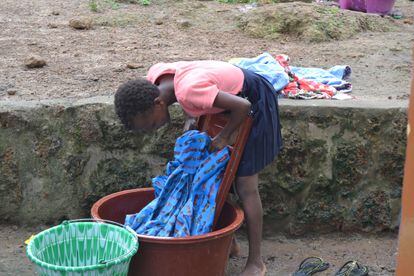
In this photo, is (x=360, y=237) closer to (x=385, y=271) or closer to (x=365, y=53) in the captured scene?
(x=385, y=271)

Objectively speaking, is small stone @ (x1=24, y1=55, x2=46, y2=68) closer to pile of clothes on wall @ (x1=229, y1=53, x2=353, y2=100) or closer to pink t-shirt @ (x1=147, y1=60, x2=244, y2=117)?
pile of clothes on wall @ (x1=229, y1=53, x2=353, y2=100)

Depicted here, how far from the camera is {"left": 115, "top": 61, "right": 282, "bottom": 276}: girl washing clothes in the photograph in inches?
113

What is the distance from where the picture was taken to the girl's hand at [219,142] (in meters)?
3.10

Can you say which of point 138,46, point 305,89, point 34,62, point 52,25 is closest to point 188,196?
point 305,89

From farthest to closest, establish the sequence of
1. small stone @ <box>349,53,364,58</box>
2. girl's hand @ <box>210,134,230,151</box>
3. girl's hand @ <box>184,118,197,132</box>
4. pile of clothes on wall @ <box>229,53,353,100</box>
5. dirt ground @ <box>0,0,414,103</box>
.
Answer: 1. small stone @ <box>349,53,364,58</box>
2. dirt ground @ <box>0,0,414,103</box>
3. pile of clothes on wall @ <box>229,53,353,100</box>
4. girl's hand @ <box>184,118,197,132</box>
5. girl's hand @ <box>210,134,230,151</box>

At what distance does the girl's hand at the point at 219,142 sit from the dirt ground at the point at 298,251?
77cm

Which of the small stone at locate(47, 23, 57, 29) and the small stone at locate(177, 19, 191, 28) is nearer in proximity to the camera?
the small stone at locate(47, 23, 57, 29)

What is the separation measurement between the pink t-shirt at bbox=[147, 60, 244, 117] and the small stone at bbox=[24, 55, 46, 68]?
5.46 ft

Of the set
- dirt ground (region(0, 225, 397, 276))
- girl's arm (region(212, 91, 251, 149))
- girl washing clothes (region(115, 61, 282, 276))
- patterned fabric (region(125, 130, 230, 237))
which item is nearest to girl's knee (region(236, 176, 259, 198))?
girl washing clothes (region(115, 61, 282, 276))

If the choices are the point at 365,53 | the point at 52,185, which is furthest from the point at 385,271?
the point at 365,53

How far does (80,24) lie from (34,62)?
4.12ft

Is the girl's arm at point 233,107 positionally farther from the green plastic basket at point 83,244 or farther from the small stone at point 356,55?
the small stone at point 356,55

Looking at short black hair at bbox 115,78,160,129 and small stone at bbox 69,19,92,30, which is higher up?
short black hair at bbox 115,78,160,129

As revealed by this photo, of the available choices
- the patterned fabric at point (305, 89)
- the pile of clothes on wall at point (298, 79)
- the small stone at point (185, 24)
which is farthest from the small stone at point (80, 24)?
the patterned fabric at point (305, 89)
